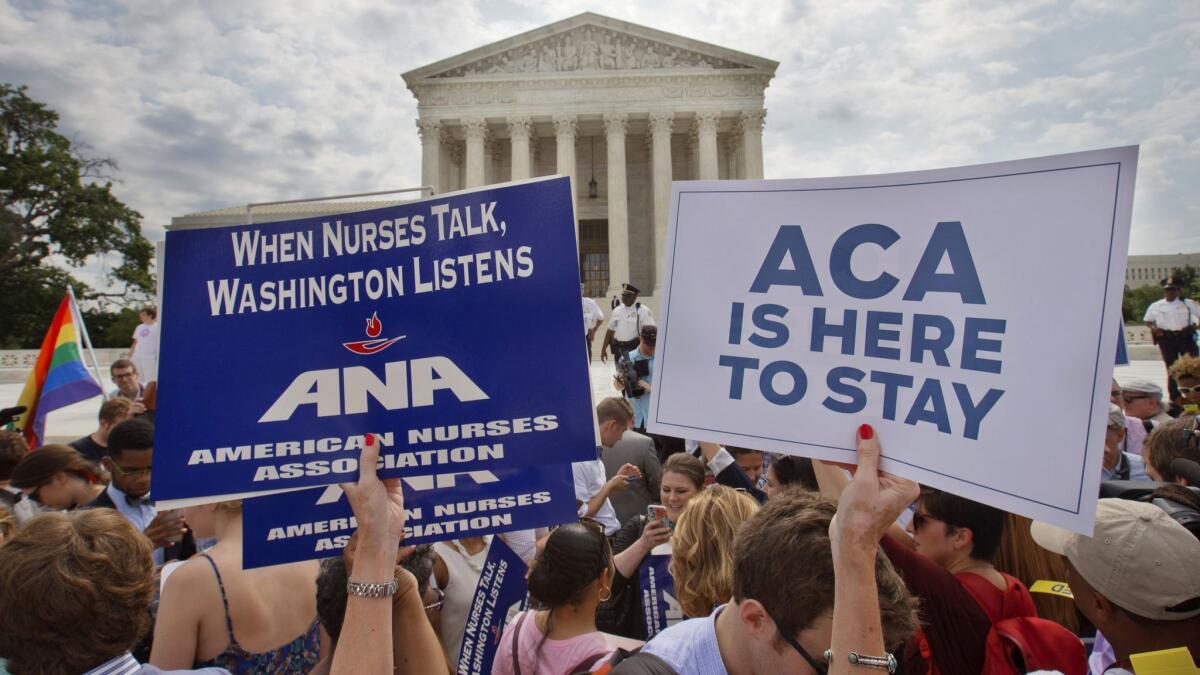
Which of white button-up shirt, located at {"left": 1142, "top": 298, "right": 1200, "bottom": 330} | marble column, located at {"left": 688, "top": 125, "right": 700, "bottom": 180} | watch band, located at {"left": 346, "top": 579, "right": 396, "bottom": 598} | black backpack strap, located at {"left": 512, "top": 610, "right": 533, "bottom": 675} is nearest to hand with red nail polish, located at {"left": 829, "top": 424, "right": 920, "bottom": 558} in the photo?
watch band, located at {"left": 346, "top": 579, "right": 396, "bottom": 598}

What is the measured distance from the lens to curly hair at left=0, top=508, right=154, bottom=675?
181cm

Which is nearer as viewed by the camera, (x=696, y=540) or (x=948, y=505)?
(x=948, y=505)

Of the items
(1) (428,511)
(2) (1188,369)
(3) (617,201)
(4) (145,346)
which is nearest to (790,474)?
(1) (428,511)

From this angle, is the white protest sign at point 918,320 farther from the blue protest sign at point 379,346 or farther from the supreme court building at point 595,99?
the supreme court building at point 595,99

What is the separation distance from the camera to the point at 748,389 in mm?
2232

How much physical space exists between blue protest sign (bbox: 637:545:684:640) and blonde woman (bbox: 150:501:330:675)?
1.38 m

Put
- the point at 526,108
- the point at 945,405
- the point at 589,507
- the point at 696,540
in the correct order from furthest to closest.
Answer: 1. the point at 526,108
2. the point at 589,507
3. the point at 696,540
4. the point at 945,405

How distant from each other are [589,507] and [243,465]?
2.80 m

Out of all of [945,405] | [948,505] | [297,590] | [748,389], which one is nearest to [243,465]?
[297,590]

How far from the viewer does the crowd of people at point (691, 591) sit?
172 centimetres

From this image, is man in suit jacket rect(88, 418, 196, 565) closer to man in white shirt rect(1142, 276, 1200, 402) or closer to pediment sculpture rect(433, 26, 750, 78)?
man in white shirt rect(1142, 276, 1200, 402)

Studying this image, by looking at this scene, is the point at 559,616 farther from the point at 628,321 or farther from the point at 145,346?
the point at 145,346

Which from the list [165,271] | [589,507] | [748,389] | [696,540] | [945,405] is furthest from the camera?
[589,507]

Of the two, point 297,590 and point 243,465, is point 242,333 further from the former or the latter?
point 297,590
